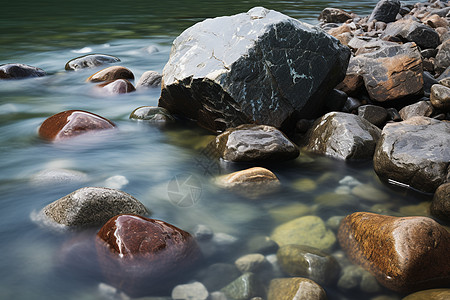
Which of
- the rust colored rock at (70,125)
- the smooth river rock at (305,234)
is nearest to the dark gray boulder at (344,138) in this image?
the smooth river rock at (305,234)

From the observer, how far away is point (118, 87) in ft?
24.3

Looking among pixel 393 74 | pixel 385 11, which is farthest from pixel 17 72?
pixel 385 11

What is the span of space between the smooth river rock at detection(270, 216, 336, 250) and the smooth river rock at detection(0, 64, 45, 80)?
6688mm

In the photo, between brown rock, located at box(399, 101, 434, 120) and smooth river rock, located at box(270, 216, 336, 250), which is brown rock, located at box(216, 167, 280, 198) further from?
brown rock, located at box(399, 101, 434, 120)

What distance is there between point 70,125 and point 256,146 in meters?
2.34

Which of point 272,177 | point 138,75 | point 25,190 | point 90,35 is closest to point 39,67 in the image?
point 138,75

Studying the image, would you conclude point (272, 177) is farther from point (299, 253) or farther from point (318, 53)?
point (318, 53)

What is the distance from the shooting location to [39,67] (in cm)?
920

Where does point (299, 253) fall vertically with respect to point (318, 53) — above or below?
below

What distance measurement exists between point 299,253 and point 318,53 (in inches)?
120

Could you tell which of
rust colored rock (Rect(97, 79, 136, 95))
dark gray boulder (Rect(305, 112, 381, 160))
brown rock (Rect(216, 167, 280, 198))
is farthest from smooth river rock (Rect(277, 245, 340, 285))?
rust colored rock (Rect(97, 79, 136, 95))

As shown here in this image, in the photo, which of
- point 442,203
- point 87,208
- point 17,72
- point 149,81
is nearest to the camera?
point 87,208

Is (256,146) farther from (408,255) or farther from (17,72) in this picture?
(17,72)

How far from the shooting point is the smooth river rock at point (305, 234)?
10.8 feet
